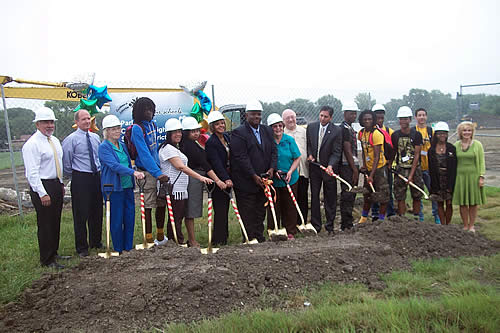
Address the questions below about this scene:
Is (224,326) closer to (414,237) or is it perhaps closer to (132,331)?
(132,331)

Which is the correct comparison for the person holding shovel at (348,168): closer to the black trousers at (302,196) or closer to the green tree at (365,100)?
the black trousers at (302,196)

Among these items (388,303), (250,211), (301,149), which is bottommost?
(388,303)

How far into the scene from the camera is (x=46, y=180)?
17.7ft

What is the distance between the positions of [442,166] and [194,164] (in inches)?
150

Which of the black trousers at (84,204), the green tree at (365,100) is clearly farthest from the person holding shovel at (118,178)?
the green tree at (365,100)

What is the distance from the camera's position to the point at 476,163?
6.21m

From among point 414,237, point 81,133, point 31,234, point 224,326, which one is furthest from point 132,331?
point 31,234

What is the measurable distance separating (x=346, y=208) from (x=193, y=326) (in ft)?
12.4

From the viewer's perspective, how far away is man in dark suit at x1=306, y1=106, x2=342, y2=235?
6.53 meters

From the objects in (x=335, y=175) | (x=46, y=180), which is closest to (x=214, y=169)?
(x=335, y=175)

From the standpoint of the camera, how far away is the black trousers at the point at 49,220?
5.39 metres

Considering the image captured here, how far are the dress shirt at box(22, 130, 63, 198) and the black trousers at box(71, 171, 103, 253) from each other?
0.37 metres

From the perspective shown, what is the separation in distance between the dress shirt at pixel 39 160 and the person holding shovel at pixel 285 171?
302 centimetres

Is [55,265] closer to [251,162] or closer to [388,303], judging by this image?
[251,162]
